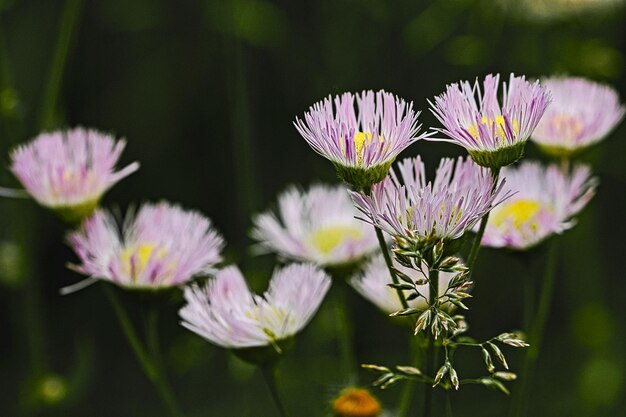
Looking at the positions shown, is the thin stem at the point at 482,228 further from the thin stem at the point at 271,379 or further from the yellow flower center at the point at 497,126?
the thin stem at the point at 271,379

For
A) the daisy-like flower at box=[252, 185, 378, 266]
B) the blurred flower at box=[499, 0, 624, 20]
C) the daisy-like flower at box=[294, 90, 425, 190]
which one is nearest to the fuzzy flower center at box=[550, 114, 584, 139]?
the daisy-like flower at box=[252, 185, 378, 266]

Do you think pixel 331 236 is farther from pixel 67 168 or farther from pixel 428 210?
pixel 428 210

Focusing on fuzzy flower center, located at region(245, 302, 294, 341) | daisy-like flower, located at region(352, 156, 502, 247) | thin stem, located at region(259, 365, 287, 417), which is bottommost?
thin stem, located at region(259, 365, 287, 417)

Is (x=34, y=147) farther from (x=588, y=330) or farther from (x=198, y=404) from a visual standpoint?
(x=198, y=404)

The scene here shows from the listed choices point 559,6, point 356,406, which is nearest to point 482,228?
point 356,406

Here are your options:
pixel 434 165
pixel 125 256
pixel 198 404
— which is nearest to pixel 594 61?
pixel 434 165

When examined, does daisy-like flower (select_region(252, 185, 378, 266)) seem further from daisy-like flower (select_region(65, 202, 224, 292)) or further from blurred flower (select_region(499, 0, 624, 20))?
blurred flower (select_region(499, 0, 624, 20))
